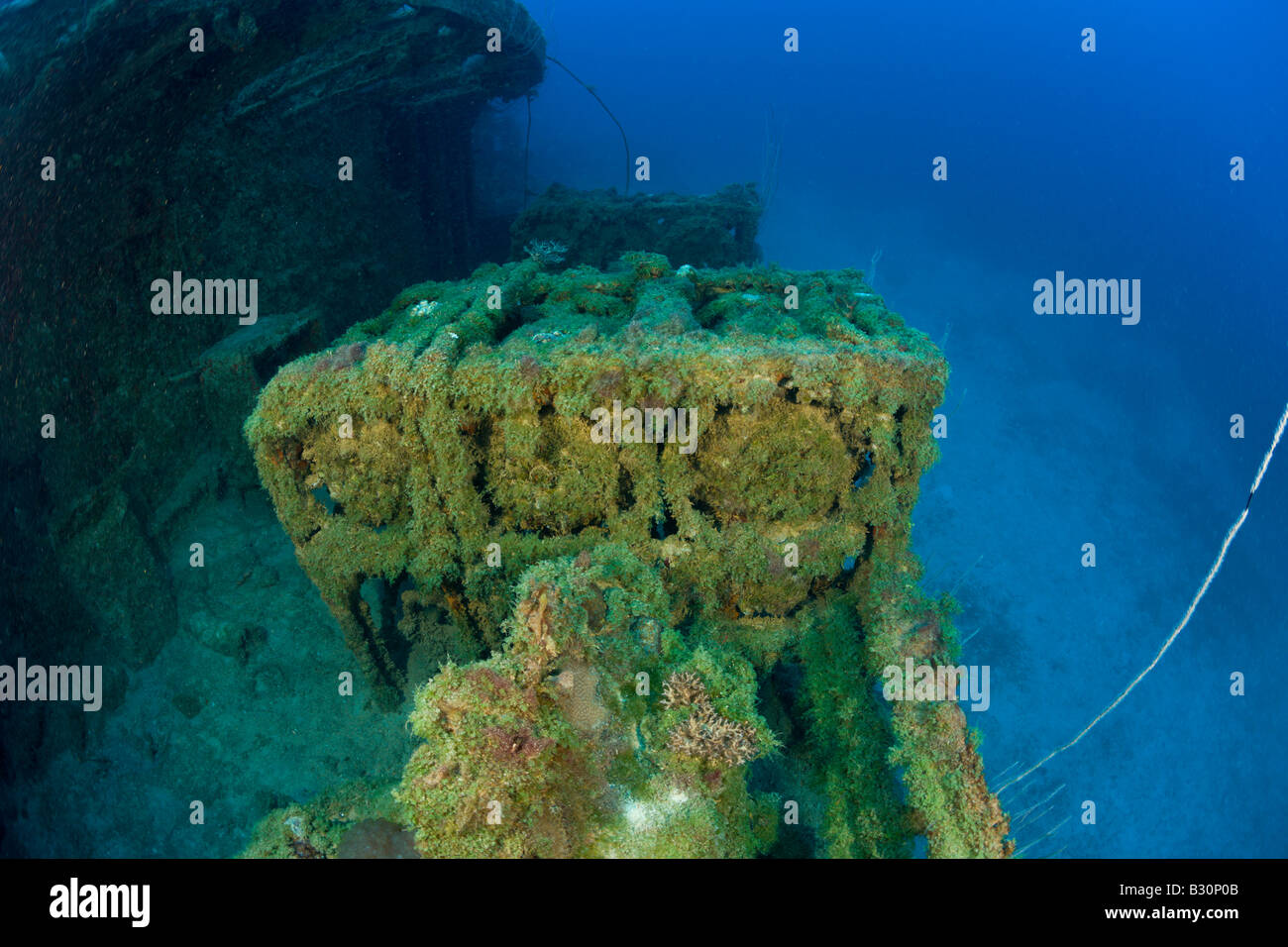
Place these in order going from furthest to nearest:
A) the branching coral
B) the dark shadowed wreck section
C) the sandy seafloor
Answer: the sandy seafloor, the dark shadowed wreck section, the branching coral

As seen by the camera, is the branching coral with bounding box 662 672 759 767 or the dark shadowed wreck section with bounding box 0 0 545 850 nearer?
the branching coral with bounding box 662 672 759 767

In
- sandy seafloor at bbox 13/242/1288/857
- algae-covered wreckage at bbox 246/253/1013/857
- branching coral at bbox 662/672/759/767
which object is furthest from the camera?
sandy seafloor at bbox 13/242/1288/857

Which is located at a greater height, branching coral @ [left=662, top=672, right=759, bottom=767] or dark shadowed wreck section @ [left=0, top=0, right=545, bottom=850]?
dark shadowed wreck section @ [left=0, top=0, right=545, bottom=850]

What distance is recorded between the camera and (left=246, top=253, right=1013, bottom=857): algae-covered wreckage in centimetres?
419

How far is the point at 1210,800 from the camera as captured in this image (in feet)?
47.3

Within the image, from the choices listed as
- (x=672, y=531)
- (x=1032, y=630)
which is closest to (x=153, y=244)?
(x=672, y=531)

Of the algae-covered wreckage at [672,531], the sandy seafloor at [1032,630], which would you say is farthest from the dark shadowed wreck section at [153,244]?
the algae-covered wreckage at [672,531]

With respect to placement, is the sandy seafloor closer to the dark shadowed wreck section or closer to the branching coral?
the dark shadowed wreck section

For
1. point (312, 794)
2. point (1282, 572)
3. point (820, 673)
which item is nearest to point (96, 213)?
point (312, 794)

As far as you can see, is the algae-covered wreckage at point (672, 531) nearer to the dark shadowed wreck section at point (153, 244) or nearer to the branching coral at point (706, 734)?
the branching coral at point (706, 734)

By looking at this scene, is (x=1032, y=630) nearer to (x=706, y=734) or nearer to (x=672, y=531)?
(x=672, y=531)

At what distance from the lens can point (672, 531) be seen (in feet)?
20.3

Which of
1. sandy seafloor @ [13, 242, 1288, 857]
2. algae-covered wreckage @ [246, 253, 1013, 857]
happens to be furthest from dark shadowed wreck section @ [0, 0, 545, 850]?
algae-covered wreckage @ [246, 253, 1013, 857]

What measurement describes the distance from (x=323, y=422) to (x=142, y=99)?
17.1 ft
